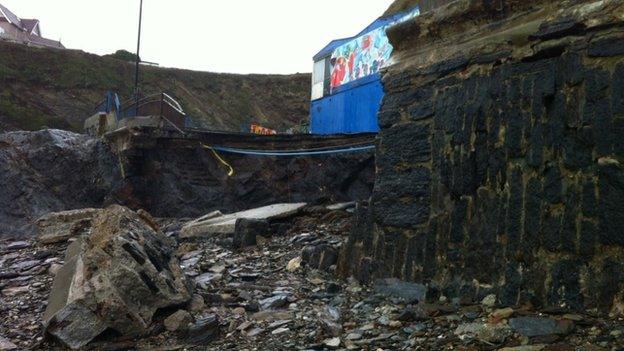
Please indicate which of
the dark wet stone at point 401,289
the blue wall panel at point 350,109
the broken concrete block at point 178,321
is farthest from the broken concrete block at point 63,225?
the blue wall panel at point 350,109

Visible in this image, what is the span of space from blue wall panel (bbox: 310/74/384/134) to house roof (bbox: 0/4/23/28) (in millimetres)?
49668

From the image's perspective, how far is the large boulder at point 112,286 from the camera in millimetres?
3844

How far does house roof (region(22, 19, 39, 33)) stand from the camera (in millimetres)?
57478

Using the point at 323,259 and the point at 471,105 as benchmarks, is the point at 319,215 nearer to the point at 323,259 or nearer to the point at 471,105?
the point at 323,259

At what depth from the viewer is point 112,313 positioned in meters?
3.86

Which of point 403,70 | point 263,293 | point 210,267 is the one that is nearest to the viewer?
point 403,70

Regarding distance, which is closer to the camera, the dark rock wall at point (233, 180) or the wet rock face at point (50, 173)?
the wet rock face at point (50, 173)

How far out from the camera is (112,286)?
4000mm

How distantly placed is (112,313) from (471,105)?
9.61ft

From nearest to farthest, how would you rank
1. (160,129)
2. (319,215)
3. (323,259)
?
(323,259) → (319,215) → (160,129)

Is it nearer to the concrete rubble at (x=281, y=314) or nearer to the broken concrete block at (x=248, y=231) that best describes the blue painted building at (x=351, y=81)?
the broken concrete block at (x=248, y=231)

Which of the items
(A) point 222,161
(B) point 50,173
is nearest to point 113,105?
(B) point 50,173

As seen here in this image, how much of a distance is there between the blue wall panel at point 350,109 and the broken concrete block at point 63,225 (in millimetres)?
6148

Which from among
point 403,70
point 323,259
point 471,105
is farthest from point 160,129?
point 471,105
